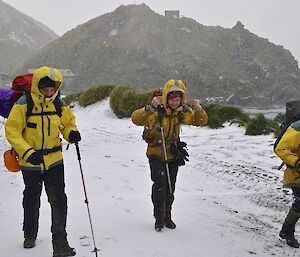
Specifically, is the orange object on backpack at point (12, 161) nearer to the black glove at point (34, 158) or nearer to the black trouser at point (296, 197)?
the black glove at point (34, 158)

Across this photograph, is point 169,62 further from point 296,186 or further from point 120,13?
point 296,186

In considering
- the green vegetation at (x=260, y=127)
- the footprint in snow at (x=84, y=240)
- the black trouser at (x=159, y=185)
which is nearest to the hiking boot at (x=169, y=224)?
the black trouser at (x=159, y=185)

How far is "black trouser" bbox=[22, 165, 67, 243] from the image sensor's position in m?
4.30

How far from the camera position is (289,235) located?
504 centimetres

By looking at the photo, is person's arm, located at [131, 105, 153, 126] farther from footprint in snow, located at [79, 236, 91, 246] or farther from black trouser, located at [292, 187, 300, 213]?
black trouser, located at [292, 187, 300, 213]

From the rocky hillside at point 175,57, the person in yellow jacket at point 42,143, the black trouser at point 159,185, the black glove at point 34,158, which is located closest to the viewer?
the black glove at point 34,158

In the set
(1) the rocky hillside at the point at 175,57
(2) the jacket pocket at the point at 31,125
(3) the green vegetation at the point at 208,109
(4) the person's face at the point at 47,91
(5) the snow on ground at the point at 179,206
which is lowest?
(5) the snow on ground at the point at 179,206

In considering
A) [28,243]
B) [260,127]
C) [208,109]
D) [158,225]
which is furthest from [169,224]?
[208,109]

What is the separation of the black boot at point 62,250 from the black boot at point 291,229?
2.74 m

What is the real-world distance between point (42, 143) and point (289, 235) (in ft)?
11.0

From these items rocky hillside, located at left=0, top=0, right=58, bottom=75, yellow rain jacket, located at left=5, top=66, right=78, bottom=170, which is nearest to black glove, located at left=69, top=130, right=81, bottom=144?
yellow rain jacket, located at left=5, top=66, right=78, bottom=170

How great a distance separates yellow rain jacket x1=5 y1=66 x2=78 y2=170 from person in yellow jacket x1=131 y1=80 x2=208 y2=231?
1223 mm

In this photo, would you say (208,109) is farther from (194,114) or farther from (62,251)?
(62,251)

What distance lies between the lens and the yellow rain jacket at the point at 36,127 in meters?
3.95
